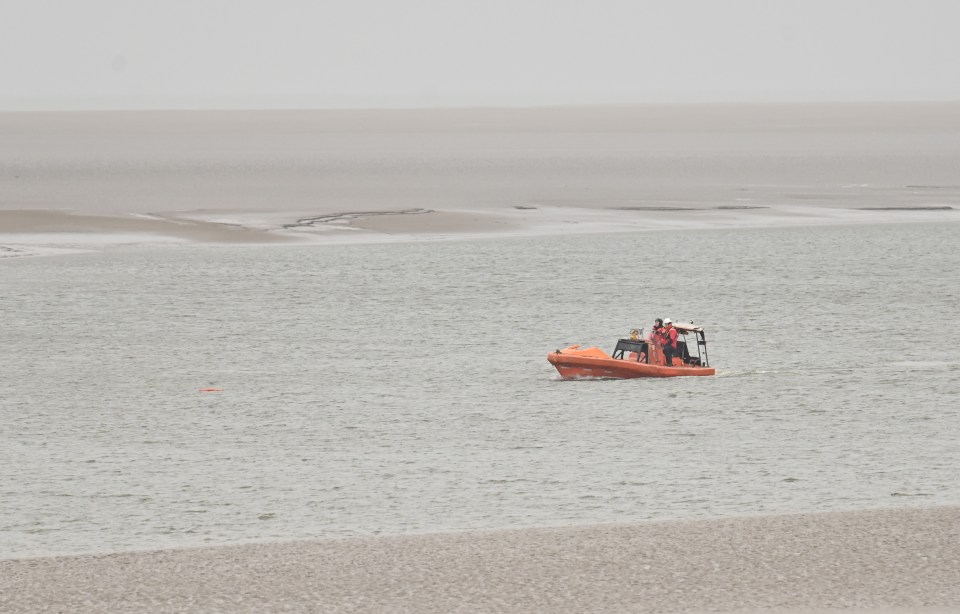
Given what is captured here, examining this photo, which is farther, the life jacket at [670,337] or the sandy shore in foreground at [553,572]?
the life jacket at [670,337]

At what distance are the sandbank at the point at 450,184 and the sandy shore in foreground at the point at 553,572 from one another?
121ft

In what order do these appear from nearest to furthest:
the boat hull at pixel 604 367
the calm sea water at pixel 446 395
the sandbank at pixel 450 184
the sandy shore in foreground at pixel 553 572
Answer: the sandy shore in foreground at pixel 553 572, the calm sea water at pixel 446 395, the boat hull at pixel 604 367, the sandbank at pixel 450 184

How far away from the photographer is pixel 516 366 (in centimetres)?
3275

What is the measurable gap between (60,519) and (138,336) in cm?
1651

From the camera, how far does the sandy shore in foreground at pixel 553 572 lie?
15711mm

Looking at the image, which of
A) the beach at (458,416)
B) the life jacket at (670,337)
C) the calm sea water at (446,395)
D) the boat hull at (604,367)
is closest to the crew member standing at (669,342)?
the life jacket at (670,337)

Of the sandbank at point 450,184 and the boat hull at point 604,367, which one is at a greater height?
the sandbank at point 450,184

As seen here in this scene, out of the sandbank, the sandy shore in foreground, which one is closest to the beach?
the sandy shore in foreground

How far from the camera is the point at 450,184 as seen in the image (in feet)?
269

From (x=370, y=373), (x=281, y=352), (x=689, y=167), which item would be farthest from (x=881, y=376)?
(x=689, y=167)

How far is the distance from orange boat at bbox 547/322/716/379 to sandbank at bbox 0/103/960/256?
2649 centimetres

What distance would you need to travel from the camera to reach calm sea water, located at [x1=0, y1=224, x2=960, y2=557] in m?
21.3

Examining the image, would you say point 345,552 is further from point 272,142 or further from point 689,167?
point 272,142

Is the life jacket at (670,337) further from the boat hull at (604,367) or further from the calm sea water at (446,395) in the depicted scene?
the calm sea water at (446,395)
